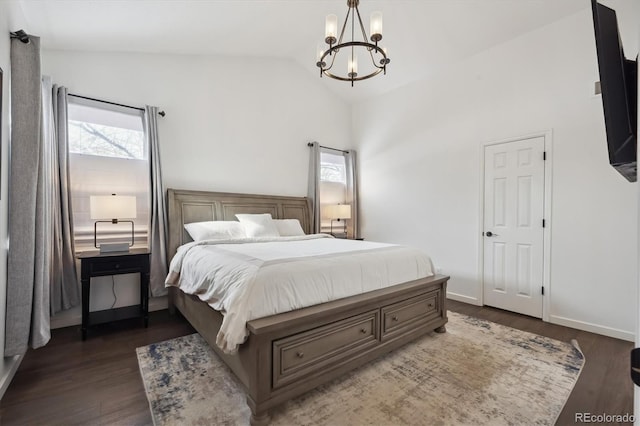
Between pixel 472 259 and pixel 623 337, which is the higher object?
pixel 472 259

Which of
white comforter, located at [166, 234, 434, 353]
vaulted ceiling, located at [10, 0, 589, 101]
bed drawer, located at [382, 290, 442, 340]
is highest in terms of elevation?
vaulted ceiling, located at [10, 0, 589, 101]

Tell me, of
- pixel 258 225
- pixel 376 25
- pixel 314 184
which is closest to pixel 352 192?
pixel 314 184

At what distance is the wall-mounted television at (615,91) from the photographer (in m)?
0.86

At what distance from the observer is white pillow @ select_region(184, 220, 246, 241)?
3.37m

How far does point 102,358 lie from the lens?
238 cm

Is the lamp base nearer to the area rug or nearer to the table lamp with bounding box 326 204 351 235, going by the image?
the area rug

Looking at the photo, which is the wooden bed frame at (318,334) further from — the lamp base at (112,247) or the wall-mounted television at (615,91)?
the wall-mounted television at (615,91)

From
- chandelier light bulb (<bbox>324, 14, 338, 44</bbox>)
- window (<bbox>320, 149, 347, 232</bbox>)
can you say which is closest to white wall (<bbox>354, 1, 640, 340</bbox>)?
window (<bbox>320, 149, 347, 232</bbox>)

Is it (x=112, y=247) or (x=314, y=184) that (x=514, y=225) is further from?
(x=112, y=247)

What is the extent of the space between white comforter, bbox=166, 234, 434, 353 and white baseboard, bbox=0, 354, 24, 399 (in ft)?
3.74

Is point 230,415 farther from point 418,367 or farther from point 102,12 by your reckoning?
point 102,12

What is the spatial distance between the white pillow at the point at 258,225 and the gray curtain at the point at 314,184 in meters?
1.07

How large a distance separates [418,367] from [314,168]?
11.3 ft

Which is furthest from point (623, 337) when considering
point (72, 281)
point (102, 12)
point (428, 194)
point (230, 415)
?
point (102, 12)
